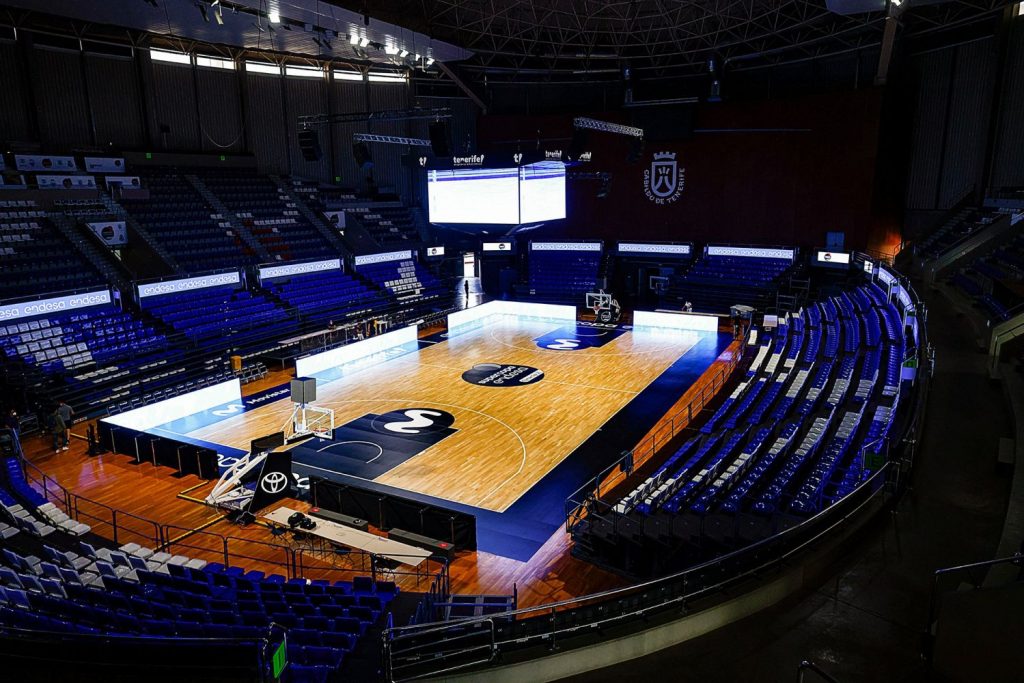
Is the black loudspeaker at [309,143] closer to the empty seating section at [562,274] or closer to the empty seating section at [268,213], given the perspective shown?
the empty seating section at [268,213]

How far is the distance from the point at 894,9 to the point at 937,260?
26.7 ft

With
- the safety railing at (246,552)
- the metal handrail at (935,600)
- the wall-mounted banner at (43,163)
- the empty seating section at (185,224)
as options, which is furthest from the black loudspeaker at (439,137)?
the metal handrail at (935,600)

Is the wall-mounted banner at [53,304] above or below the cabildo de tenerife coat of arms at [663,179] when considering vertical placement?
below

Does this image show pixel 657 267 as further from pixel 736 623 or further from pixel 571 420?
pixel 736 623

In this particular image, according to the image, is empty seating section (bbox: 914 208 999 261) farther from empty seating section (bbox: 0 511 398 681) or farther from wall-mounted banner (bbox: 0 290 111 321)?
Result: wall-mounted banner (bbox: 0 290 111 321)

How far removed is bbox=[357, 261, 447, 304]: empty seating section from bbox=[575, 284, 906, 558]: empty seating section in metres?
14.7

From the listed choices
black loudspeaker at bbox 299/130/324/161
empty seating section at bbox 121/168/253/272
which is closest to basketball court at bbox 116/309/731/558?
black loudspeaker at bbox 299/130/324/161

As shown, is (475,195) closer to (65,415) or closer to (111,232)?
(111,232)

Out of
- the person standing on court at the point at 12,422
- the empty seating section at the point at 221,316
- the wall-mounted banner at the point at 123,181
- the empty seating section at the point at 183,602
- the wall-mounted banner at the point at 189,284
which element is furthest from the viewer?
the wall-mounted banner at the point at 123,181

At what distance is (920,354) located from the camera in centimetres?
1287

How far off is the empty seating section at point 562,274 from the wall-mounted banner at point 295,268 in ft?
30.0

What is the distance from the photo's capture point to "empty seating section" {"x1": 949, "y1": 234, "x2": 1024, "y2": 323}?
48.4 feet

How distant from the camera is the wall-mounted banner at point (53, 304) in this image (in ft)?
56.7

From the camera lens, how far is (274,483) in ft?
36.6
